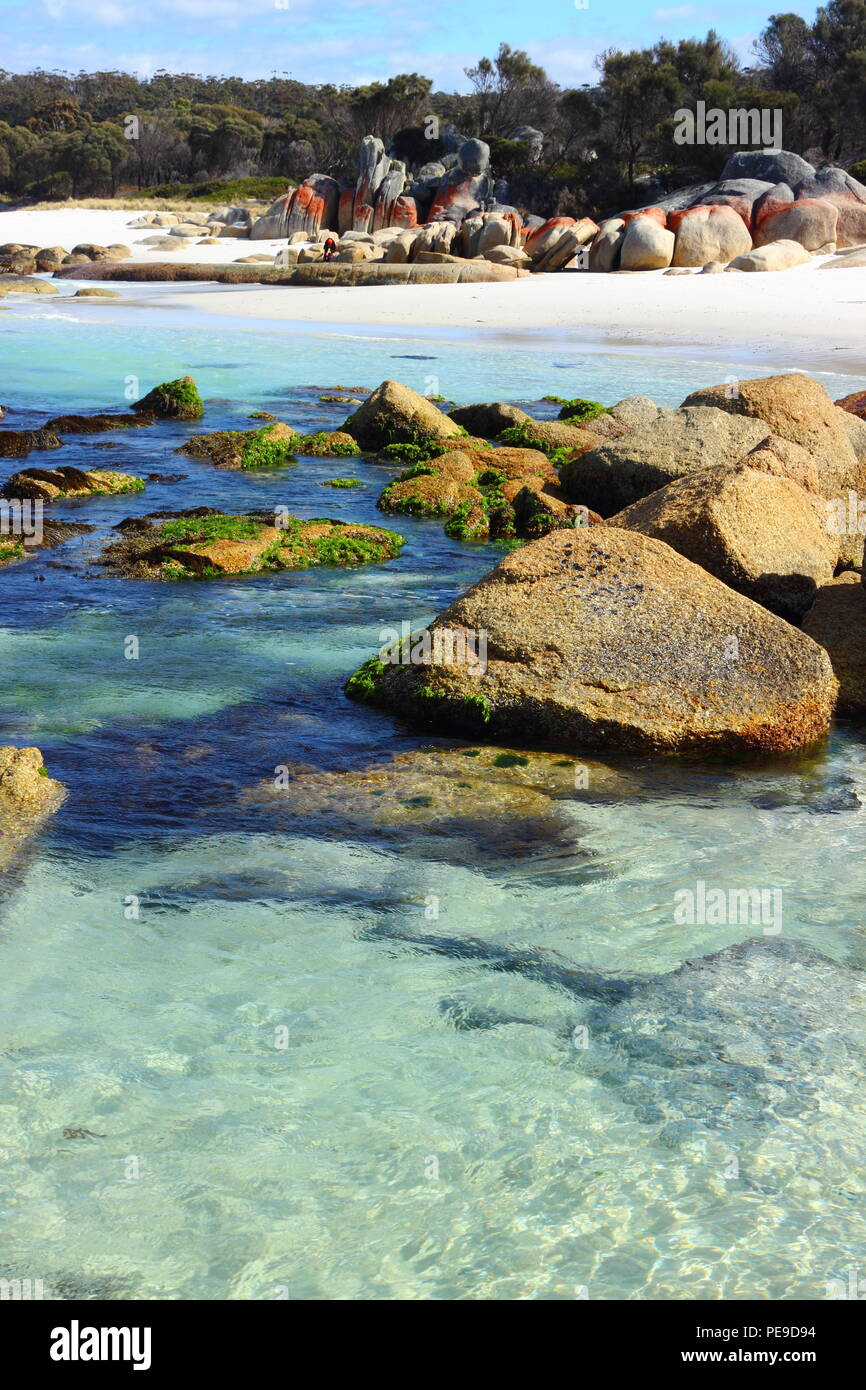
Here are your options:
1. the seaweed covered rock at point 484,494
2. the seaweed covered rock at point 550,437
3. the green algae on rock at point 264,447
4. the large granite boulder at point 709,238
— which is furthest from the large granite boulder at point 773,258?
the seaweed covered rock at point 484,494

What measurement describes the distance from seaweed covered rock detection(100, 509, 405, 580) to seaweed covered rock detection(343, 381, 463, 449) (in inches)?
188

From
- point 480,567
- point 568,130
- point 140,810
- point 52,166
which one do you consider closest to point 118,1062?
point 140,810

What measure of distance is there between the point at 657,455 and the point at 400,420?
582 centimetres

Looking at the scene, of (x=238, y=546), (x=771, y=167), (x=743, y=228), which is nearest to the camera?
(x=238, y=546)

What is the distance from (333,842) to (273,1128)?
2.31 m

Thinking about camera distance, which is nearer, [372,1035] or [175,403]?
[372,1035]

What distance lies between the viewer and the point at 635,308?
36094 millimetres

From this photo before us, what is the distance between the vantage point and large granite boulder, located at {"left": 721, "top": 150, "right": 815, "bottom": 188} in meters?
47.1

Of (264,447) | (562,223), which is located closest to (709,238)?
(562,223)

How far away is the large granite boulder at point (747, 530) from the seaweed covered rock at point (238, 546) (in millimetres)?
3779

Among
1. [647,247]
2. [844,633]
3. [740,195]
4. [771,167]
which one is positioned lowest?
[844,633]

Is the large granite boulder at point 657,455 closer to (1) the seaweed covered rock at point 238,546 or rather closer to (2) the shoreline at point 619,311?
(1) the seaweed covered rock at point 238,546

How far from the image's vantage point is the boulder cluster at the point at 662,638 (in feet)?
25.6

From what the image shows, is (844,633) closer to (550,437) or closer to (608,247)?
(550,437)
